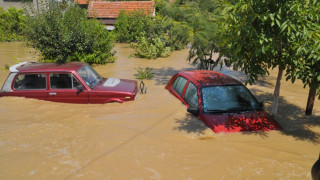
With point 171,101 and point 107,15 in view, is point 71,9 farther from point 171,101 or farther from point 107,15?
point 107,15

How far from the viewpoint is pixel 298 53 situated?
490 cm

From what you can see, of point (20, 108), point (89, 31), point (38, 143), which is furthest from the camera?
point (89, 31)

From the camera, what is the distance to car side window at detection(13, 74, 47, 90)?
24.8 ft

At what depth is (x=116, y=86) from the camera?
7949mm

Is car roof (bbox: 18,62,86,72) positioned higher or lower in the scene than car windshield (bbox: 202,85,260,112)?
higher

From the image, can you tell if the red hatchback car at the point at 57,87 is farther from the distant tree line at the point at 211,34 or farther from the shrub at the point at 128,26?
the shrub at the point at 128,26

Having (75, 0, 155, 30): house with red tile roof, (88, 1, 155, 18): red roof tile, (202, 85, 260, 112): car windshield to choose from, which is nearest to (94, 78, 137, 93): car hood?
(202, 85, 260, 112): car windshield

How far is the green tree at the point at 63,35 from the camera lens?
11023 mm

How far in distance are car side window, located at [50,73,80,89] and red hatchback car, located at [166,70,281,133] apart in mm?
2952

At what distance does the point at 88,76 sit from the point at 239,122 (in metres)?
4.32

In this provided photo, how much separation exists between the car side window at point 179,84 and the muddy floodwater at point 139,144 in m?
0.28

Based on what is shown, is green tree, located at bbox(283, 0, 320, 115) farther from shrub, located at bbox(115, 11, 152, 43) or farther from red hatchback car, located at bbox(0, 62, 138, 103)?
shrub, located at bbox(115, 11, 152, 43)

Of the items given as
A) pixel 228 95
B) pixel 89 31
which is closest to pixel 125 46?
pixel 89 31

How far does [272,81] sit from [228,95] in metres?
6.66
